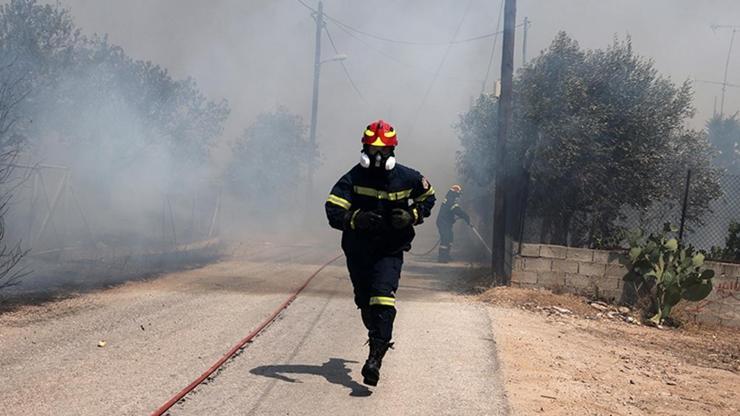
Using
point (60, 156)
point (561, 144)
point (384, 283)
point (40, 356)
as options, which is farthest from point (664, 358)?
point (60, 156)

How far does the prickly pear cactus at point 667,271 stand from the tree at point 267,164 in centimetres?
2133

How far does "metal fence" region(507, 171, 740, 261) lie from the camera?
11.0 metres

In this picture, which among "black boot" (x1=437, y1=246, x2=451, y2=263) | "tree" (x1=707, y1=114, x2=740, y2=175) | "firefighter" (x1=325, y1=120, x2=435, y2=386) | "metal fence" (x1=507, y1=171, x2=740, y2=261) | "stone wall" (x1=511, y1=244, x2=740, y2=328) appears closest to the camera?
"firefighter" (x1=325, y1=120, x2=435, y2=386)

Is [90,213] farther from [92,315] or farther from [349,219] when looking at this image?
[349,219]

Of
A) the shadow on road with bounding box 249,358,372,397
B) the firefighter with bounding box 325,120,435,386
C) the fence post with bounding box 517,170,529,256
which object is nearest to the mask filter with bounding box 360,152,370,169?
the firefighter with bounding box 325,120,435,386

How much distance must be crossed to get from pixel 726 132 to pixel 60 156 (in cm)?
4501

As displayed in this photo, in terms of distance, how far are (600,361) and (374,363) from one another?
283 cm

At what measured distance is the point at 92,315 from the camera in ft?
24.1

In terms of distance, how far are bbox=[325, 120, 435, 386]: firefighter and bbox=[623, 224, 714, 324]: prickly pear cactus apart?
543 cm

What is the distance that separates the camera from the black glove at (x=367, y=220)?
4887 millimetres

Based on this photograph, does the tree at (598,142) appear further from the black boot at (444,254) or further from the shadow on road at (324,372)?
the shadow on road at (324,372)

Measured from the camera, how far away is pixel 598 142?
11562 millimetres

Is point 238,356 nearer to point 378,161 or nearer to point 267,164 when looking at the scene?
point 378,161

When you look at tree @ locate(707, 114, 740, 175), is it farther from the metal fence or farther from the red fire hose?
the red fire hose
